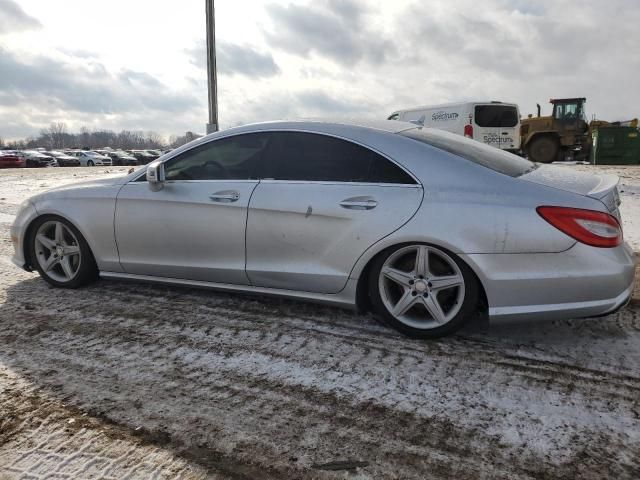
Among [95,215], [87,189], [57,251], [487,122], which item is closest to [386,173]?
[95,215]

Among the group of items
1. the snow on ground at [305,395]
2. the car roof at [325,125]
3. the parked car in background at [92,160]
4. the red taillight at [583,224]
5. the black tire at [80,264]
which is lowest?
the snow on ground at [305,395]

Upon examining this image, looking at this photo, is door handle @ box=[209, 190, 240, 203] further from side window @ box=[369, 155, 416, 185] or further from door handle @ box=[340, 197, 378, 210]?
side window @ box=[369, 155, 416, 185]

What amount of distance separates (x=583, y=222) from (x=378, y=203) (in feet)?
3.66

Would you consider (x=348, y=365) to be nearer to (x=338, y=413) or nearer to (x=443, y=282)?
(x=338, y=413)

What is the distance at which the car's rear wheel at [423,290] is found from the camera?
292 centimetres

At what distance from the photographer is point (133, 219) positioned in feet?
12.5

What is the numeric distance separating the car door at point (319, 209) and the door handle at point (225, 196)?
0.15 meters

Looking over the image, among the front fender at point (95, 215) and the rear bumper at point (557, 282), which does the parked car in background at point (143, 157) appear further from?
the rear bumper at point (557, 282)

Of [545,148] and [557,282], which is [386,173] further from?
[545,148]

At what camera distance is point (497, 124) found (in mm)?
16641

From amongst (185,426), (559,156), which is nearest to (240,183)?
(185,426)

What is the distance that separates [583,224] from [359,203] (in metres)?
1.24

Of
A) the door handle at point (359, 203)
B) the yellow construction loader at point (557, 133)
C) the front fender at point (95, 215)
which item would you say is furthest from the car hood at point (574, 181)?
the yellow construction loader at point (557, 133)

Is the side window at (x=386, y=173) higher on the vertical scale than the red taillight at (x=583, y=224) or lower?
higher
